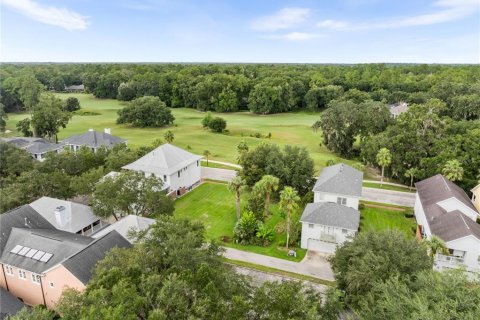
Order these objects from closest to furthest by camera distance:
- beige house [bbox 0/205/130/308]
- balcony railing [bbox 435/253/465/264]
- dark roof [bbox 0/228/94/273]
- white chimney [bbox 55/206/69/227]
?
1. beige house [bbox 0/205/130/308]
2. dark roof [bbox 0/228/94/273]
3. balcony railing [bbox 435/253/465/264]
4. white chimney [bbox 55/206/69/227]

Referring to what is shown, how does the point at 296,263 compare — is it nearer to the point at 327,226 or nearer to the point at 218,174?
the point at 327,226

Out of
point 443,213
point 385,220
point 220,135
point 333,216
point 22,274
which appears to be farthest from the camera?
point 220,135

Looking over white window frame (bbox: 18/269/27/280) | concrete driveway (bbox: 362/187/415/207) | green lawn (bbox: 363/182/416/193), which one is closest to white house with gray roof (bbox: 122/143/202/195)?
white window frame (bbox: 18/269/27/280)

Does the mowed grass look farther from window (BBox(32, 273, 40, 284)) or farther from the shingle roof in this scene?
window (BBox(32, 273, 40, 284))

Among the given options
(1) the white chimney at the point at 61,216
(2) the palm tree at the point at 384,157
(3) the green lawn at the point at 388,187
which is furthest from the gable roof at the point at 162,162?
(2) the palm tree at the point at 384,157

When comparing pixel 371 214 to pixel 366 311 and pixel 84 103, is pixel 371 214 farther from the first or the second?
pixel 84 103

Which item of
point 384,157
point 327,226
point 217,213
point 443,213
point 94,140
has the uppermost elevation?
point 384,157

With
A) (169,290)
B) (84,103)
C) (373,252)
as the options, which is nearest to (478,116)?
(373,252)

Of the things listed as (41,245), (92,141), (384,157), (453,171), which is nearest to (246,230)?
(41,245)
